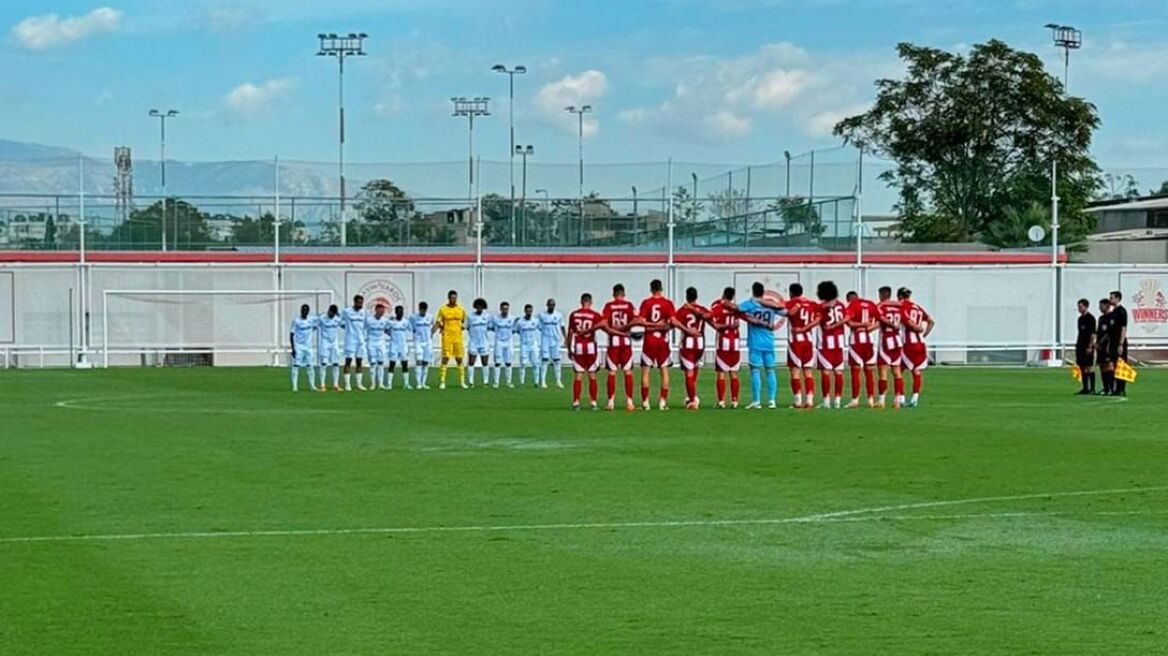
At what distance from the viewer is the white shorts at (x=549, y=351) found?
1545 inches

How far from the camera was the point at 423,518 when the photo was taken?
47.8ft

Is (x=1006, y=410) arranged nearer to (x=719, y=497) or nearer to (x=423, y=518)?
(x=719, y=497)

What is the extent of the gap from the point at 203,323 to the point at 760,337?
968 inches

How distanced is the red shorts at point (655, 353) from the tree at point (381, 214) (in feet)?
88.9

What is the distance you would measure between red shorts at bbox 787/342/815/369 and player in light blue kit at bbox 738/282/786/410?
0.39 metres

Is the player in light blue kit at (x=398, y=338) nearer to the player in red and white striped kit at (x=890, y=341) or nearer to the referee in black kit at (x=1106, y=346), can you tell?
the player in red and white striped kit at (x=890, y=341)

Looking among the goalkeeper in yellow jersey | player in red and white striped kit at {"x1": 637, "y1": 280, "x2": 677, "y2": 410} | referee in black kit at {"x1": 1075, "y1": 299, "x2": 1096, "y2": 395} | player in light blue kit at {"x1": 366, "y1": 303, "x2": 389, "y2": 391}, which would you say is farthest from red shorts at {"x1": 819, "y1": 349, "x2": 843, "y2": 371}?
player in light blue kit at {"x1": 366, "y1": 303, "x2": 389, "y2": 391}

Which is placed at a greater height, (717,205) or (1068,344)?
(717,205)

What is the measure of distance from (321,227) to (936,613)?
45146mm

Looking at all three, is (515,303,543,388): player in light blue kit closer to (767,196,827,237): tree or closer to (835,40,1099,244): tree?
(767,196,827,237): tree

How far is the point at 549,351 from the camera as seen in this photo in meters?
39.6

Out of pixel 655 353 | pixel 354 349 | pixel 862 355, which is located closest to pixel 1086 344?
pixel 862 355

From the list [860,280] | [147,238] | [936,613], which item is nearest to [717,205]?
[860,280]

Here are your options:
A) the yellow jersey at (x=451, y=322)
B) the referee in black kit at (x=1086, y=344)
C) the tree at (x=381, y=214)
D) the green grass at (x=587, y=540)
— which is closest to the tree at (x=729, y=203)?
the tree at (x=381, y=214)
